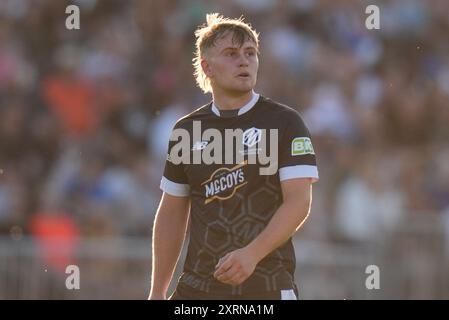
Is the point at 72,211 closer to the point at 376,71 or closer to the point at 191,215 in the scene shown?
the point at 376,71

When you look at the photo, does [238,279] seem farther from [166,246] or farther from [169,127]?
[169,127]

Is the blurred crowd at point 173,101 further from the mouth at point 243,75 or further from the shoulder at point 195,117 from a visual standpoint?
the mouth at point 243,75

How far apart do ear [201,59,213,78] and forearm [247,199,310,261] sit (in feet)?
3.23

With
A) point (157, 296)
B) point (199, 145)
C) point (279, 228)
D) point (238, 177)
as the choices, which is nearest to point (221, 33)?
point (199, 145)

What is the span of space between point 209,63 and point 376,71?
24.7ft

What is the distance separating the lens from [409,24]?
1431 centimetres

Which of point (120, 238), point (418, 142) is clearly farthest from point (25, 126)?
point (418, 142)

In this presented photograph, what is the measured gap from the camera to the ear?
6.63m

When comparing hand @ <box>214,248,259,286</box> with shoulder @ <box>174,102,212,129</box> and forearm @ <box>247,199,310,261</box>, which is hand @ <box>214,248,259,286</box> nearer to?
forearm @ <box>247,199,310,261</box>

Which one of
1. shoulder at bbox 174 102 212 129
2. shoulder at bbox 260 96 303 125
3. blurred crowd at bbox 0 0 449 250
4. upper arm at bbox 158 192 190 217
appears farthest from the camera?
blurred crowd at bbox 0 0 449 250

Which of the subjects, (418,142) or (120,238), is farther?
(418,142)

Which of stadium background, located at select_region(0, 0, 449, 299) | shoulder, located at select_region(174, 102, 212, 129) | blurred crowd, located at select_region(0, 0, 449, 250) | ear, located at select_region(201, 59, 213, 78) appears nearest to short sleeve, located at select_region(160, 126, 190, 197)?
shoulder, located at select_region(174, 102, 212, 129)

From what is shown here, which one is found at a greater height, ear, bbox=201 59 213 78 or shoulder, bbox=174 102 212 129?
ear, bbox=201 59 213 78

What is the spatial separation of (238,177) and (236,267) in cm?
65
